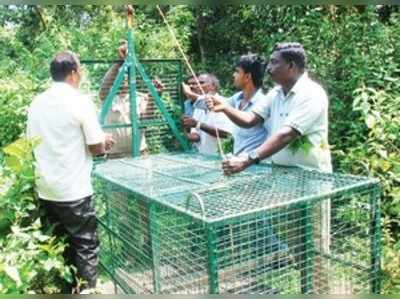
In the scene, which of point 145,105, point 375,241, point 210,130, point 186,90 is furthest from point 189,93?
point 375,241

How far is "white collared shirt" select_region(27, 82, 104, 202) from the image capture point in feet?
8.87

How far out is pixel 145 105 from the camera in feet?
12.6

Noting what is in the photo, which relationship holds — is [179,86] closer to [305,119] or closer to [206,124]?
[206,124]

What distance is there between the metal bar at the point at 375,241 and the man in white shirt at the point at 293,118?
16.5 inches

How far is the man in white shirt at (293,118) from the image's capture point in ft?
8.07

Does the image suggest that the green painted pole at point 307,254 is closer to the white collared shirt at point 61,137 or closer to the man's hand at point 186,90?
the white collared shirt at point 61,137

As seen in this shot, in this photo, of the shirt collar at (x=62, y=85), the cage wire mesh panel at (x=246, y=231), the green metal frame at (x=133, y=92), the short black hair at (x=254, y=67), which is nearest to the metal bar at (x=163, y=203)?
the cage wire mesh panel at (x=246, y=231)

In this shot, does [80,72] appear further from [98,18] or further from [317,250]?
[98,18]

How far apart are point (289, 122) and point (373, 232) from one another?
66 centimetres

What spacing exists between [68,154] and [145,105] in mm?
1207

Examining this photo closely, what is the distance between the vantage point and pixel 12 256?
6.90ft

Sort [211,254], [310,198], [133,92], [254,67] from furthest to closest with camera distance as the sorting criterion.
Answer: [133,92] < [254,67] < [310,198] < [211,254]

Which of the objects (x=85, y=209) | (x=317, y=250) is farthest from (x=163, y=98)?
(x=317, y=250)

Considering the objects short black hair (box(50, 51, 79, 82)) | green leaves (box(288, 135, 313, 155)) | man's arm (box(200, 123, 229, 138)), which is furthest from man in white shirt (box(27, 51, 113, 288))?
green leaves (box(288, 135, 313, 155))
